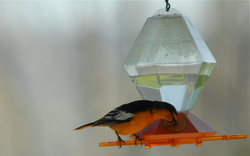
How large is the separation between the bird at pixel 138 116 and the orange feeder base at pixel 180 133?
0.11 ft

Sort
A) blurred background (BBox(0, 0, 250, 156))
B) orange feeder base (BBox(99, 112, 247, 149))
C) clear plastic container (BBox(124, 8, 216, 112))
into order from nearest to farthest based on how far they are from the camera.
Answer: orange feeder base (BBox(99, 112, 247, 149)), clear plastic container (BBox(124, 8, 216, 112)), blurred background (BBox(0, 0, 250, 156))

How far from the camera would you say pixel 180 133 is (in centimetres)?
97

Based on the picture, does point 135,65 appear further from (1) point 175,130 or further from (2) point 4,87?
(2) point 4,87

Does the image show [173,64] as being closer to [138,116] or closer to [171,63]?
[171,63]

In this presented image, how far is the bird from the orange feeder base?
34mm

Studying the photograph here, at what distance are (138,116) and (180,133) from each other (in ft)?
0.55

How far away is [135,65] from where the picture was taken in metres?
1.27

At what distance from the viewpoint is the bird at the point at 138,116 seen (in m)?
0.98

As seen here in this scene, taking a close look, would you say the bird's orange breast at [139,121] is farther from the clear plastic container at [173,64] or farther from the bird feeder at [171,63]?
the clear plastic container at [173,64]

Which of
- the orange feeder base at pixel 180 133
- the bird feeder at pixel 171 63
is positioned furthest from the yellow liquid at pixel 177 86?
the orange feeder base at pixel 180 133

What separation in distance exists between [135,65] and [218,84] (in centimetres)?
139

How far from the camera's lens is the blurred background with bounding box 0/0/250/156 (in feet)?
7.75

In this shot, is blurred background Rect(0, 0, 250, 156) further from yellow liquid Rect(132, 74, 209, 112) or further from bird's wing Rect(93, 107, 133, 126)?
bird's wing Rect(93, 107, 133, 126)

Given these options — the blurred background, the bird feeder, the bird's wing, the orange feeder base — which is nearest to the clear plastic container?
the bird feeder
